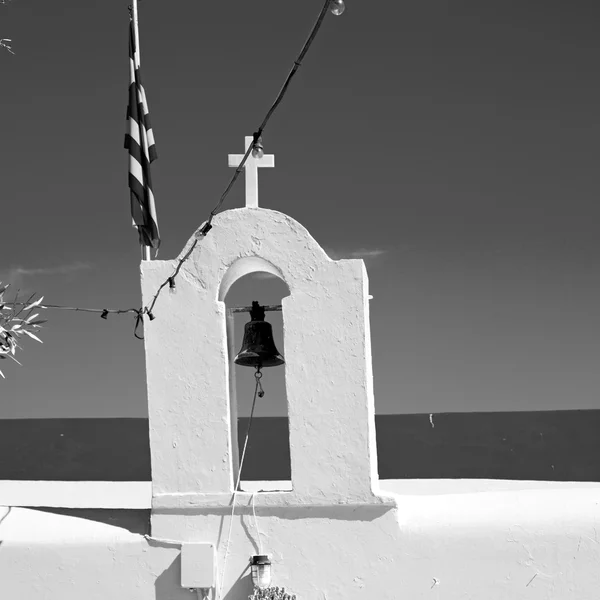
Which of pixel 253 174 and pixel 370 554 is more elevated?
pixel 253 174

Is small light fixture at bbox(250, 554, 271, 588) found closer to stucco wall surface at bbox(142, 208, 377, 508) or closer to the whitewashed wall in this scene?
the whitewashed wall

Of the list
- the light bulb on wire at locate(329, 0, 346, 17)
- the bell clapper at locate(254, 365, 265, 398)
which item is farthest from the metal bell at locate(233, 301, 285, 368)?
the light bulb on wire at locate(329, 0, 346, 17)

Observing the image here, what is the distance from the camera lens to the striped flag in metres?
6.44

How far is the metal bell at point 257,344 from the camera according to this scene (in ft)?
20.4

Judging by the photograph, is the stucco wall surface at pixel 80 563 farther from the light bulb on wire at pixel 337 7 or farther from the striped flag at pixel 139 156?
the light bulb on wire at pixel 337 7

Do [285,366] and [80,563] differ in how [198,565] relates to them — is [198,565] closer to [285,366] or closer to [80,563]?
[80,563]

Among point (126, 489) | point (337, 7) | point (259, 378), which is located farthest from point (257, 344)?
point (126, 489)

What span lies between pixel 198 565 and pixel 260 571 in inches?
13.4

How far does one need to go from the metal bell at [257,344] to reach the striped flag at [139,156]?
0.78 metres

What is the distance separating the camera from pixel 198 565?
559cm

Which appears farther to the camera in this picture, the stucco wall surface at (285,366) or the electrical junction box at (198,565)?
the stucco wall surface at (285,366)

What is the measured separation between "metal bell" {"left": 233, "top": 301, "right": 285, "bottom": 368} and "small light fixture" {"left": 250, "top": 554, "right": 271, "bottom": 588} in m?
1.21

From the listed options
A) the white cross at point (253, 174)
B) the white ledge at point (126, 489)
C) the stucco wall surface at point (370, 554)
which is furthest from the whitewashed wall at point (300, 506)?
the white ledge at point (126, 489)

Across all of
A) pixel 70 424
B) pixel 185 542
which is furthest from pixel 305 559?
pixel 70 424
